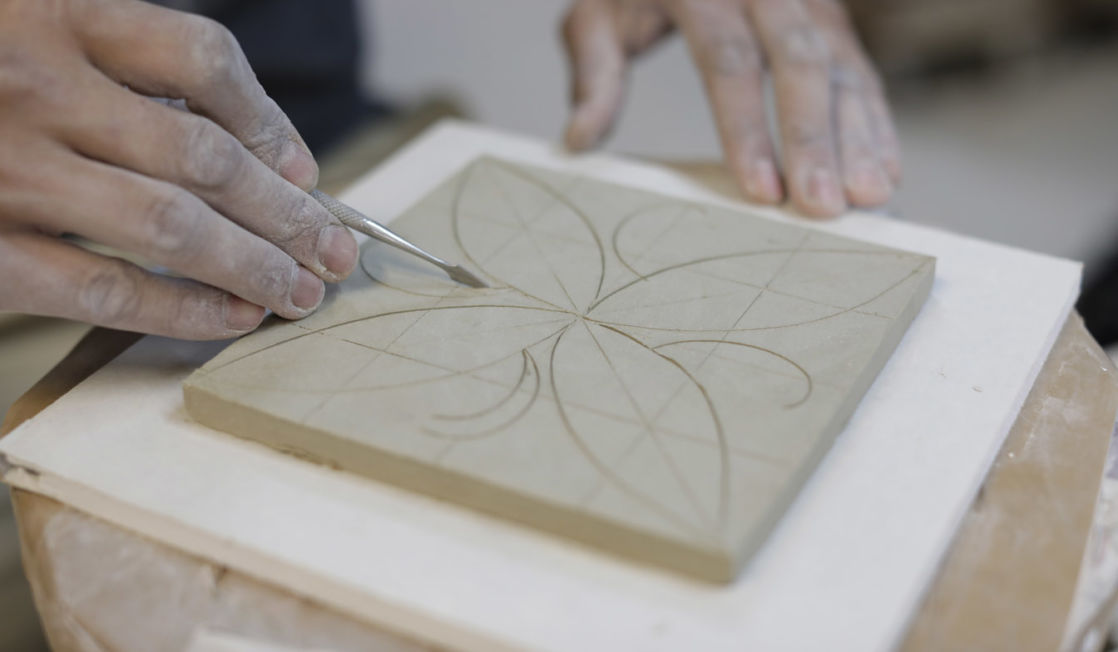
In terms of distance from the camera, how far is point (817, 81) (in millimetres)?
1734

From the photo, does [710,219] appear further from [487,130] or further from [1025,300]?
[487,130]

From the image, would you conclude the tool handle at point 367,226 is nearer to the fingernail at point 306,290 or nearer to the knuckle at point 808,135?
the fingernail at point 306,290

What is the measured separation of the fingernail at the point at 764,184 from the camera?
160 centimetres

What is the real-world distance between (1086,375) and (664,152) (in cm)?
262

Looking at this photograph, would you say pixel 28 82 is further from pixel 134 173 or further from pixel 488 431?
pixel 488 431

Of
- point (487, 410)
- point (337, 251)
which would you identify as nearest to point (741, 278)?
point (487, 410)

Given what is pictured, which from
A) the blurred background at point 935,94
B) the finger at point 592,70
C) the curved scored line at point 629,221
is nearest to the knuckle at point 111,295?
the curved scored line at point 629,221

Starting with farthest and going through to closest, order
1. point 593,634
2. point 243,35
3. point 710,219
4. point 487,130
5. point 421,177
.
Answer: point 243,35, point 487,130, point 421,177, point 710,219, point 593,634

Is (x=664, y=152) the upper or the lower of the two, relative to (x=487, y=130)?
lower

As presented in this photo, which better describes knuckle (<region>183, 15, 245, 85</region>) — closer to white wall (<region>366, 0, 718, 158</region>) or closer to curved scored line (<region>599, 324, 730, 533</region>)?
curved scored line (<region>599, 324, 730, 533</region>)

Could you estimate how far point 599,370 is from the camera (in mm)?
1148

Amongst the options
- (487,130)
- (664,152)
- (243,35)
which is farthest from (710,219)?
(664,152)

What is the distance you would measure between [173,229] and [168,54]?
8.3 inches

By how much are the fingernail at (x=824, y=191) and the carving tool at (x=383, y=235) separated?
0.60 m
